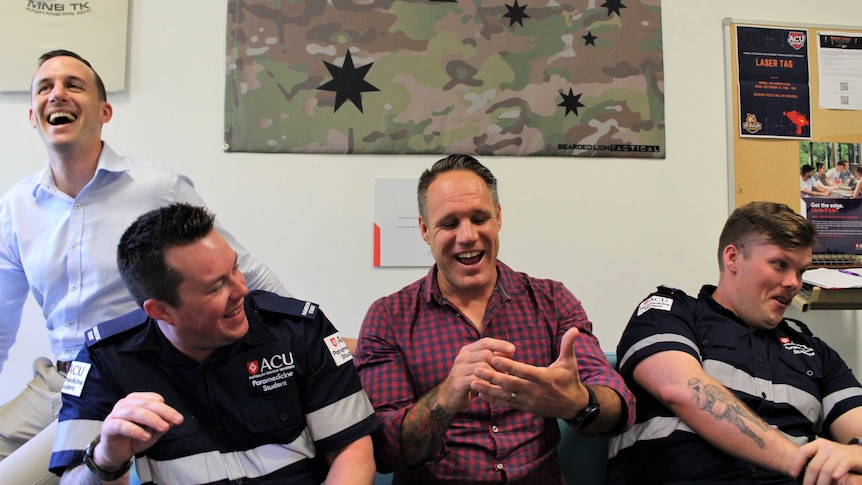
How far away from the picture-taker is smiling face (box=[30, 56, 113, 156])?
1813 millimetres

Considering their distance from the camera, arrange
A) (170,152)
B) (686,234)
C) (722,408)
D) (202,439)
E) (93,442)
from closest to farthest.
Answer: (93,442), (202,439), (722,408), (170,152), (686,234)

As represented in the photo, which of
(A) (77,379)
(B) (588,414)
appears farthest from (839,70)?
(A) (77,379)

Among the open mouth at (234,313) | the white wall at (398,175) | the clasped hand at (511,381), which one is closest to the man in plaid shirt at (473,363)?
the clasped hand at (511,381)

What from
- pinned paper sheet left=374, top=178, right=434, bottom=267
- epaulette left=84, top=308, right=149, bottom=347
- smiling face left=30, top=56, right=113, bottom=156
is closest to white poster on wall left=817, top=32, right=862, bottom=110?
pinned paper sheet left=374, top=178, right=434, bottom=267

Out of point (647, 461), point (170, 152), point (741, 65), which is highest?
point (741, 65)

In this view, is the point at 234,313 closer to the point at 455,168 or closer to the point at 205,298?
the point at 205,298

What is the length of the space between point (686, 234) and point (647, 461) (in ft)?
4.29

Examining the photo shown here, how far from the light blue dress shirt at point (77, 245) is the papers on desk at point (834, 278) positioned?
2.14 meters

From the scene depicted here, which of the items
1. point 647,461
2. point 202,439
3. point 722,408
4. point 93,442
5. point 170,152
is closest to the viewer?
point 93,442

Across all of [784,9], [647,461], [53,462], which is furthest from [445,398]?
[784,9]

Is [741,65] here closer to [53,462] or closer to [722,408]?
[722,408]

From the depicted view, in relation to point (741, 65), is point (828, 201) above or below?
below

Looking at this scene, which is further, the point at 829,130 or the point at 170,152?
the point at 829,130

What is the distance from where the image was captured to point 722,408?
1484mm
